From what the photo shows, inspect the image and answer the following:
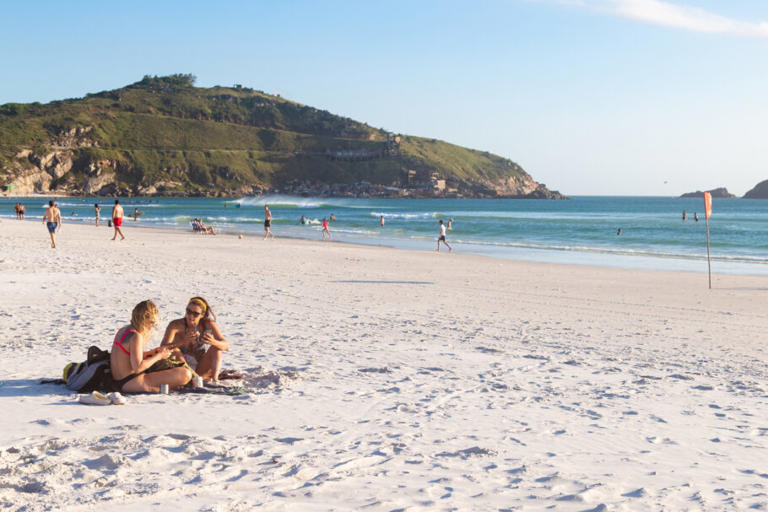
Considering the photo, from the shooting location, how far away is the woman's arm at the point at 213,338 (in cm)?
584

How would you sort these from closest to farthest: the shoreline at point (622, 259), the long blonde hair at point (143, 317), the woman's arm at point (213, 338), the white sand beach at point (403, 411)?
1. the white sand beach at point (403, 411)
2. the long blonde hair at point (143, 317)
3. the woman's arm at point (213, 338)
4. the shoreline at point (622, 259)

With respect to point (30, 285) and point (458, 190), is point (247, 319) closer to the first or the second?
point (30, 285)

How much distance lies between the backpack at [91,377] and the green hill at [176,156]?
5779 inches

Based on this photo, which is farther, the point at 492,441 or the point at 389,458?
the point at 492,441

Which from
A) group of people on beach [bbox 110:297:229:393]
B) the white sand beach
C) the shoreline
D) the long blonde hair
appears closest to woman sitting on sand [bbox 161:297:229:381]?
group of people on beach [bbox 110:297:229:393]

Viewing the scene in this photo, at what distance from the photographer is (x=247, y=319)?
929 centimetres

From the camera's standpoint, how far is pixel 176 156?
165250 millimetres

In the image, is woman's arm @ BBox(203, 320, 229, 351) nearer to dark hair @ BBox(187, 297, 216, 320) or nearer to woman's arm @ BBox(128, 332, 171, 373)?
dark hair @ BBox(187, 297, 216, 320)

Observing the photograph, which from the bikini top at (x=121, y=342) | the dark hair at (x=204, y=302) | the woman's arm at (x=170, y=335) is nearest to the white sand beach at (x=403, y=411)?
the bikini top at (x=121, y=342)

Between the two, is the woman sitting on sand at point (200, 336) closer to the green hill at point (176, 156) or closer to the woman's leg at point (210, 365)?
the woman's leg at point (210, 365)

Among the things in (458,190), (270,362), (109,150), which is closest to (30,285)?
(270,362)

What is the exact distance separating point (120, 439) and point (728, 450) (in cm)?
402

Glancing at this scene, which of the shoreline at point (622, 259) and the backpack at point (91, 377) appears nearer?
the backpack at point (91, 377)

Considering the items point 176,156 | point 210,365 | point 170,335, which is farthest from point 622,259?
point 176,156
